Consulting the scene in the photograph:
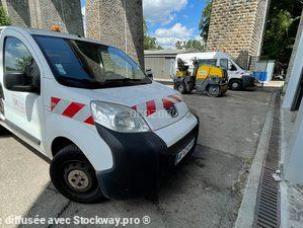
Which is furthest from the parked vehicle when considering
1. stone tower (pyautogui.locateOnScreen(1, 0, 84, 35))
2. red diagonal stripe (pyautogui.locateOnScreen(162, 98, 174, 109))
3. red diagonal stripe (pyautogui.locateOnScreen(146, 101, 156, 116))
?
stone tower (pyautogui.locateOnScreen(1, 0, 84, 35))

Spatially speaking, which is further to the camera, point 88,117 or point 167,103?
point 167,103

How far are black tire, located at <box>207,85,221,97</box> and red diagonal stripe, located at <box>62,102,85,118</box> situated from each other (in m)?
7.26

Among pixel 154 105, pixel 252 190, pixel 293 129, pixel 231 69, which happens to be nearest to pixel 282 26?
pixel 231 69

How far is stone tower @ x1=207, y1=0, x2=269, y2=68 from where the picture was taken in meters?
11.2

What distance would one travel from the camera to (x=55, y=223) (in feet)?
5.84

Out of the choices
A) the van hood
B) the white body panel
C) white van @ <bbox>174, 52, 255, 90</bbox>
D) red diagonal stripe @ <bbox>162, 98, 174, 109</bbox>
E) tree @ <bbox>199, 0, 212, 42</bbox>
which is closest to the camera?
the white body panel

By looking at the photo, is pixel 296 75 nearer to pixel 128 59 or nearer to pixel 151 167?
pixel 128 59

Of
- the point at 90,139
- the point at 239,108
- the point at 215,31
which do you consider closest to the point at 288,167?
the point at 90,139

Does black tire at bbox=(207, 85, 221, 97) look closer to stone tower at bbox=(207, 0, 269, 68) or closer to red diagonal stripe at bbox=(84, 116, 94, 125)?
stone tower at bbox=(207, 0, 269, 68)

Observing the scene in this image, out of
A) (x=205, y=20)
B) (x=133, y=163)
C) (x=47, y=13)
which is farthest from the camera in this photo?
(x=205, y=20)

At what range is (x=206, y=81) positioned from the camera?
8.41 meters

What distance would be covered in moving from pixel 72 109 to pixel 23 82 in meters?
0.72

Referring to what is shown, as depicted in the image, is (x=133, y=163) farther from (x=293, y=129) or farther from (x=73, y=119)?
(x=293, y=129)

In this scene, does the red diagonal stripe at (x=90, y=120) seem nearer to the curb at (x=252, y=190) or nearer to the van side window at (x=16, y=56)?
the van side window at (x=16, y=56)
